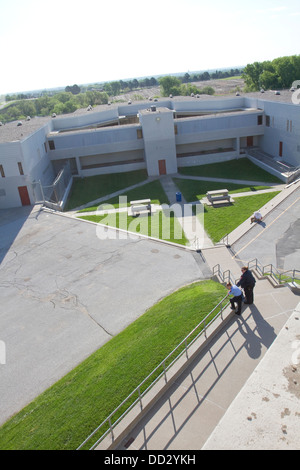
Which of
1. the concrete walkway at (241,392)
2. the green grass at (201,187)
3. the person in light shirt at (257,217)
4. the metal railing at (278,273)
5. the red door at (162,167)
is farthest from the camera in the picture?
the red door at (162,167)

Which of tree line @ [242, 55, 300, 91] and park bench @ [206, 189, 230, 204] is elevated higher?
tree line @ [242, 55, 300, 91]

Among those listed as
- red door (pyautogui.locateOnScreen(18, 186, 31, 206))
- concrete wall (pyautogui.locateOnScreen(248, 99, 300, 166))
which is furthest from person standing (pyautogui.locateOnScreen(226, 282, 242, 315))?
concrete wall (pyautogui.locateOnScreen(248, 99, 300, 166))

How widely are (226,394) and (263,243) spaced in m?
13.5

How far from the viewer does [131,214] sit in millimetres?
27781

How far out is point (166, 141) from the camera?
38.1 meters

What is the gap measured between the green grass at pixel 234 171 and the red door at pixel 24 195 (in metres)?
16.7

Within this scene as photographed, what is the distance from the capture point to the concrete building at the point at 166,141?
35.2 meters

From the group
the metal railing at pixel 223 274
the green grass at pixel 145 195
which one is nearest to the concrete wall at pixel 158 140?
the green grass at pixel 145 195

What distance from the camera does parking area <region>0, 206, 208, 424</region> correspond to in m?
12.4

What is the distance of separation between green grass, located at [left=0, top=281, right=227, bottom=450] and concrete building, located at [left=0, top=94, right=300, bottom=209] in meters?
22.4

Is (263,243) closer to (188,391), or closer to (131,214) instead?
(131,214)

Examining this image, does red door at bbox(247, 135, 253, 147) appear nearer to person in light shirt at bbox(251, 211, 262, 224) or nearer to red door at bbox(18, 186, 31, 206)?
person in light shirt at bbox(251, 211, 262, 224)

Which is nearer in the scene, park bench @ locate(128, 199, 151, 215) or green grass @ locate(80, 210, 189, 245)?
green grass @ locate(80, 210, 189, 245)

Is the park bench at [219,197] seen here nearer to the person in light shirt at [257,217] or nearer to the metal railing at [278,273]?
the person in light shirt at [257,217]
